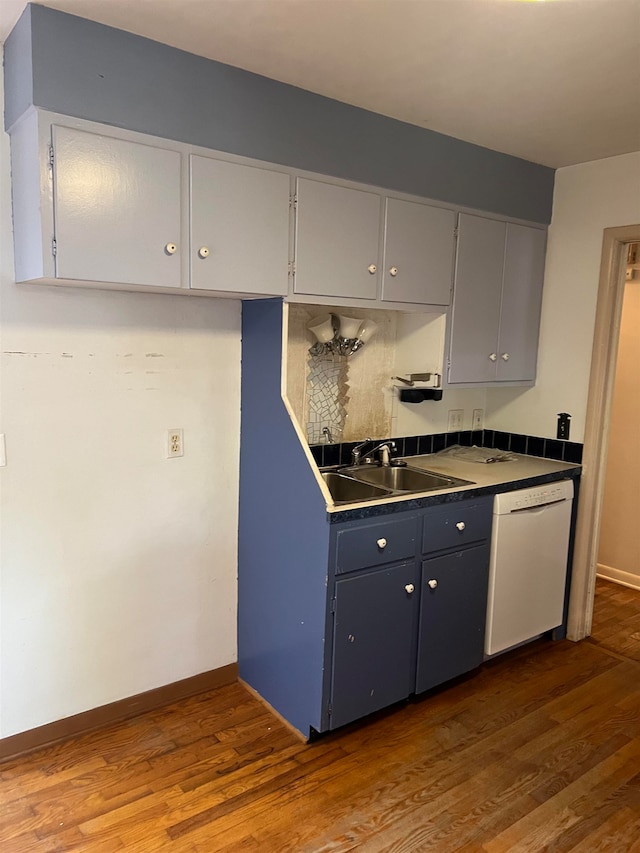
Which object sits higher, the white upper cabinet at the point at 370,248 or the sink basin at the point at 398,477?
the white upper cabinet at the point at 370,248

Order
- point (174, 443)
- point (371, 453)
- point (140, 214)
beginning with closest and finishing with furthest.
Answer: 1. point (140, 214)
2. point (174, 443)
3. point (371, 453)

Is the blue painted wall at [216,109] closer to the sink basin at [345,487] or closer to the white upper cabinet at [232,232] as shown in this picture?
the white upper cabinet at [232,232]

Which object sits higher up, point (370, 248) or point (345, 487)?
point (370, 248)

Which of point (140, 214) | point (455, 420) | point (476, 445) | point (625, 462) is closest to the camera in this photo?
point (140, 214)

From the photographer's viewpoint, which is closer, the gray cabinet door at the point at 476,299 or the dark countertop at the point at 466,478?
the dark countertop at the point at 466,478

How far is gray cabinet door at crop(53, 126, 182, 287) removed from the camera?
6.15 ft

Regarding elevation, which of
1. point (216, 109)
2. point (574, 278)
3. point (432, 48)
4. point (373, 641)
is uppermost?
point (432, 48)

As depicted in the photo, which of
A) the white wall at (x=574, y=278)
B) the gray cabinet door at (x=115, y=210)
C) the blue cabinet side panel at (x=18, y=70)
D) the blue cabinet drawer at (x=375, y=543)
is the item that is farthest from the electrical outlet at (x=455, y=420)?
the blue cabinet side panel at (x=18, y=70)

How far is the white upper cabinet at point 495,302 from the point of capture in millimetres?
2951

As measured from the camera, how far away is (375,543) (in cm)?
242

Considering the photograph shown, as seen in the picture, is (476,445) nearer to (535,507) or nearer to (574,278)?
(535,507)

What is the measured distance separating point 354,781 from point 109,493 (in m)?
1.36

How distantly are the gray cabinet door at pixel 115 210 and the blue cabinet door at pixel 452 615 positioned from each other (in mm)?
1568

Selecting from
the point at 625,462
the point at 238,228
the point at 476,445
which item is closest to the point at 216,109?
the point at 238,228
